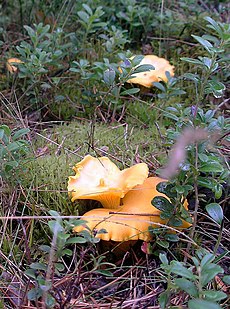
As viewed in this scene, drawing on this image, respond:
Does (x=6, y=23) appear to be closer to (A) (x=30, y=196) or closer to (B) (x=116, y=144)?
(B) (x=116, y=144)

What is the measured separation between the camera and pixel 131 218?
180 centimetres

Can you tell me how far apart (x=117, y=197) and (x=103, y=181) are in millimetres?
82

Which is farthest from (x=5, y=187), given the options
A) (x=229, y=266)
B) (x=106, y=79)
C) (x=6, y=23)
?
(x=6, y=23)

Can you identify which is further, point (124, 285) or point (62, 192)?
point (62, 192)

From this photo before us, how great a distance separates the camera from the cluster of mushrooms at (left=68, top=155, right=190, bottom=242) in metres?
1.75

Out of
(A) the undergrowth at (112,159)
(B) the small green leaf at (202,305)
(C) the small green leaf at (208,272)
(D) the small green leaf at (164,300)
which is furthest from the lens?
(A) the undergrowth at (112,159)

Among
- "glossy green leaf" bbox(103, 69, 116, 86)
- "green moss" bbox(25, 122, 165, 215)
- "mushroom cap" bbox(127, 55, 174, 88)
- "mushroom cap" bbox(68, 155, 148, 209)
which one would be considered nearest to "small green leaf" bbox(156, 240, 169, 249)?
"mushroom cap" bbox(68, 155, 148, 209)

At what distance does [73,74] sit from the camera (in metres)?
3.25

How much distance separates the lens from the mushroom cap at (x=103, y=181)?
1.83 m

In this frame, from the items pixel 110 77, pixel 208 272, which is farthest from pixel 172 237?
pixel 110 77

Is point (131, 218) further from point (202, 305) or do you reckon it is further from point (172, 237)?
point (202, 305)

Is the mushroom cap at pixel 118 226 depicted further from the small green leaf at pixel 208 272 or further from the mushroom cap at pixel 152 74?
the mushroom cap at pixel 152 74

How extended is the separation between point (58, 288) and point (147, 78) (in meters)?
1.77

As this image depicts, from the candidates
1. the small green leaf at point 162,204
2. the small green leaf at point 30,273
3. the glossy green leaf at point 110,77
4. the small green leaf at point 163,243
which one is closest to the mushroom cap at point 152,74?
the glossy green leaf at point 110,77
